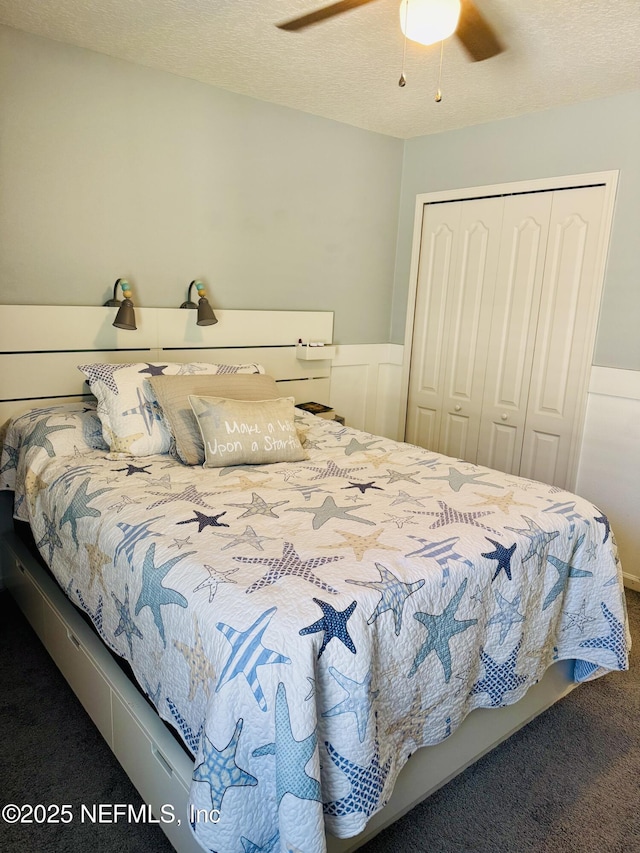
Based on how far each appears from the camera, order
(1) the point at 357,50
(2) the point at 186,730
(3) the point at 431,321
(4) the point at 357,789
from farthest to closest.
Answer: (3) the point at 431,321
(1) the point at 357,50
(2) the point at 186,730
(4) the point at 357,789

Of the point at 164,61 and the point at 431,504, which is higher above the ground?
the point at 164,61

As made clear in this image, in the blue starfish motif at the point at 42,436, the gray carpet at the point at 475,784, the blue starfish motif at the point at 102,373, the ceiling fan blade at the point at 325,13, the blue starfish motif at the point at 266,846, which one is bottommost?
the gray carpet at the point at 475,784

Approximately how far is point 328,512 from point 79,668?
97cm

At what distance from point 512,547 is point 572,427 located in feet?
5.78

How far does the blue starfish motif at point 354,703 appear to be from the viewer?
1.25 meters

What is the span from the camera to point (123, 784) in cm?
174

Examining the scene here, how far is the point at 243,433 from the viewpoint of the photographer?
91.4 inches

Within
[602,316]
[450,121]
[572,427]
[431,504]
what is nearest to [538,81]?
[450,121]

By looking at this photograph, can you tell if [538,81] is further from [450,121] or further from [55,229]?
[55,229]

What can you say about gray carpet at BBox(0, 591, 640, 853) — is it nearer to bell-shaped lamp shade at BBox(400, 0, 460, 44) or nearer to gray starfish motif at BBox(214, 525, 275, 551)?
gray starfish motif at BBox(214, 525, 275, 551)

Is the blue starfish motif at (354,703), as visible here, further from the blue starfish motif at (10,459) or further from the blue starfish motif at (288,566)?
the blue starfish motif at (10,459)

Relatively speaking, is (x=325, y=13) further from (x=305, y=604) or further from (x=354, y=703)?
(x=354, y=703)

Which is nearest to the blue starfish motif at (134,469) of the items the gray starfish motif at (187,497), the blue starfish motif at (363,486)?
the gray starfish motif at (187,497)

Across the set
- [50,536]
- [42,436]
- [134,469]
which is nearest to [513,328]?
[134,469]
